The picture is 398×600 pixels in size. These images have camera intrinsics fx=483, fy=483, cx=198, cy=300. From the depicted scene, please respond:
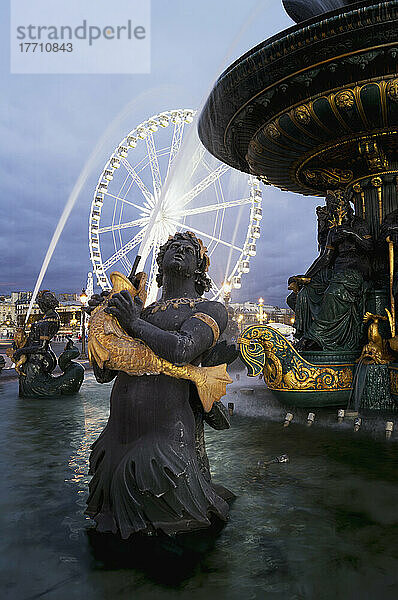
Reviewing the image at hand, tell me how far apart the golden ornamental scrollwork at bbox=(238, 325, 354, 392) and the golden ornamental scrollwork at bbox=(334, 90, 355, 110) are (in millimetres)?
3000

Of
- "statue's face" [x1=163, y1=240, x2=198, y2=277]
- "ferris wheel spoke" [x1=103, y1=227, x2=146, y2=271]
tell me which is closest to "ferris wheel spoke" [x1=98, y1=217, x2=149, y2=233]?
"ferris wheel spoke" [x1=103, y1=227, x2=146, y2=271]

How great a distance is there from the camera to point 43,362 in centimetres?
812

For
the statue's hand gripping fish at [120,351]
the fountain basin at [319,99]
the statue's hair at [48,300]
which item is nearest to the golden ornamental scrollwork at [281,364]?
the fountain basin at [319,99]

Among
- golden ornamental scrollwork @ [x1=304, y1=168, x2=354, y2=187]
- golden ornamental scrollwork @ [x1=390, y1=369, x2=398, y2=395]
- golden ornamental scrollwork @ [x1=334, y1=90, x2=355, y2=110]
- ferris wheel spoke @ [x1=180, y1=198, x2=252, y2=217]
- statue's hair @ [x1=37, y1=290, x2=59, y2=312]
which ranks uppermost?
ferris wheel spoke @ [x1=180, y1=198, x2=252, y2=217]

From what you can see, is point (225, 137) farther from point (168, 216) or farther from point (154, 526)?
point (168, 216)

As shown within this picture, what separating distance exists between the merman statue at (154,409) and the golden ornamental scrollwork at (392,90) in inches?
171

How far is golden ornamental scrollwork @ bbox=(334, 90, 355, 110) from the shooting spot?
6.05 metres

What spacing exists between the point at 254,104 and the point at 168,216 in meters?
13.9

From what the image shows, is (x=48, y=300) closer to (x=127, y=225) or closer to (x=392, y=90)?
(x=392, y=90)

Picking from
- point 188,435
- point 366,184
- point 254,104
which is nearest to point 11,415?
point 188,435

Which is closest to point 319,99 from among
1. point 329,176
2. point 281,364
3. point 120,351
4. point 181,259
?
point 329,176

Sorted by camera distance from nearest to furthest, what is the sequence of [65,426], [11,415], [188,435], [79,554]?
1. [79,554]
2. [188,435]
3. [65,426]
4. [11,415]

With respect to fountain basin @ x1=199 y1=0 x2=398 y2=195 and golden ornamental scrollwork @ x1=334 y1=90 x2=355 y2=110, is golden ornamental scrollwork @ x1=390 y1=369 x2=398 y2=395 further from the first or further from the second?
golden ornamental scrollwork @ x1=334 y1=90 x2=355 y2=110

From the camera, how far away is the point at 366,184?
759 cm
